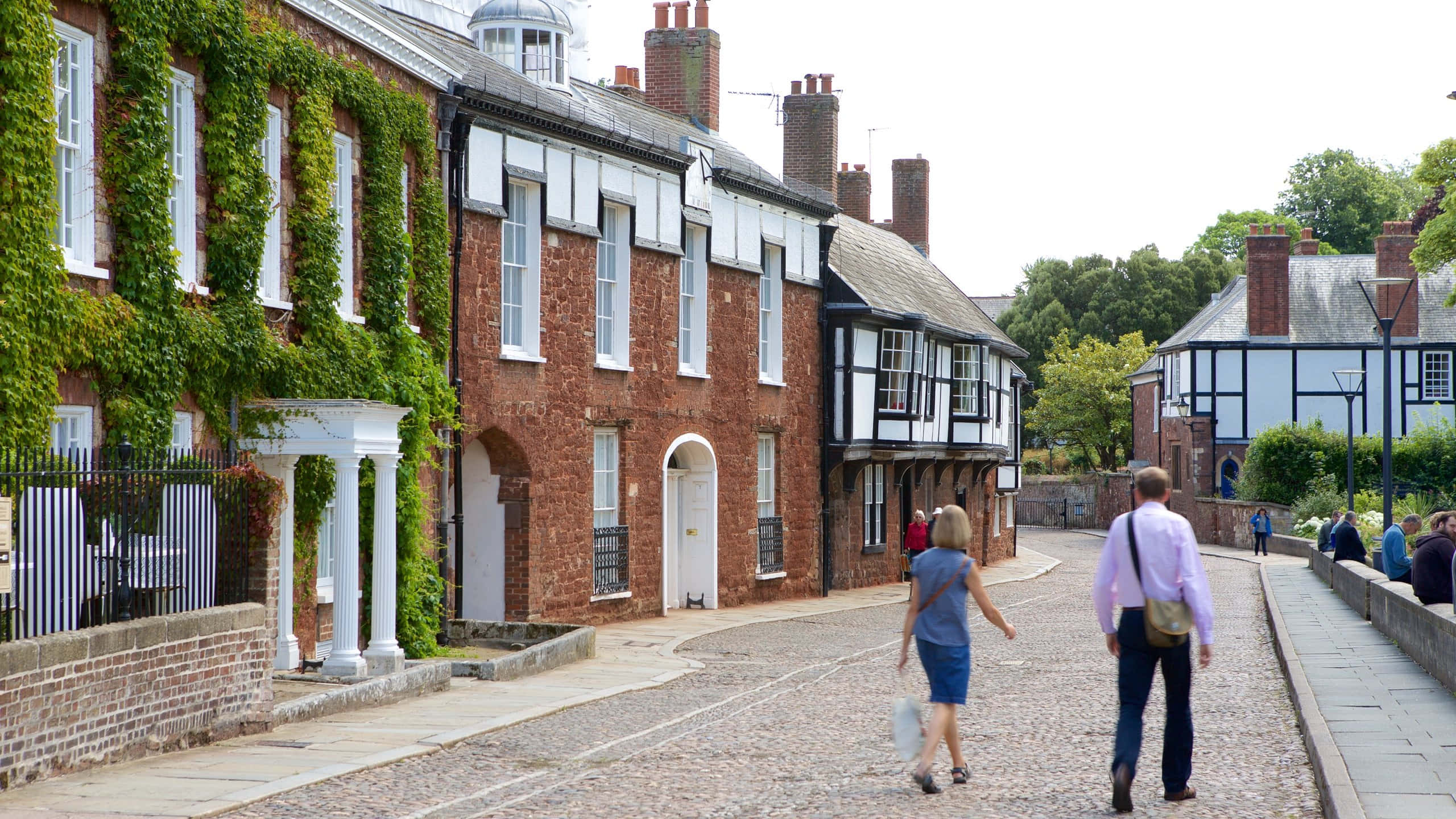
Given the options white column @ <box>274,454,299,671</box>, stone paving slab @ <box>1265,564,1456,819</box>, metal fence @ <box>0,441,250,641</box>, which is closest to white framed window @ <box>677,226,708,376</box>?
stone paving slab @ <box>1265,564,1456,819</box>

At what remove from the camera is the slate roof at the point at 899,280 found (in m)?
31.6

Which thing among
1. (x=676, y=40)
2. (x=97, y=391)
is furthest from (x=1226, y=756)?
(x=676, y=40)

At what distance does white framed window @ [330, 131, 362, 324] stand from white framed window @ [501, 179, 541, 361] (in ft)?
14.7

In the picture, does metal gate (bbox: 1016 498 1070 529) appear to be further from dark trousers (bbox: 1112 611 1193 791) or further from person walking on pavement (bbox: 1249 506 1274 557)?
dark trousers (bbox: 1112 611 1193 791)

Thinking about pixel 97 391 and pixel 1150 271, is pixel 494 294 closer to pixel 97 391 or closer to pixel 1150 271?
pixel 97 391

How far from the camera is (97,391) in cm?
1177

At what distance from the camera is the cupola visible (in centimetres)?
2359

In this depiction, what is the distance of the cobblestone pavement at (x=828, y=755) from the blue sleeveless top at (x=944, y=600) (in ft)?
2.90

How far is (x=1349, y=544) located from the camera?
89.8 ft

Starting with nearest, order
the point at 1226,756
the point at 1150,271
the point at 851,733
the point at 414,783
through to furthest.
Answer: the point at 414,783
the point at 1226,756
the point at 851,733
the point at 1150,271

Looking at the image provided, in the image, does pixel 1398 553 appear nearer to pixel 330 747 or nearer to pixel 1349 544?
pixel 1349 544

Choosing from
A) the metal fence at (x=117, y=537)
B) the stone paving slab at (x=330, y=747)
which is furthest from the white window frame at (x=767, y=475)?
the metal fence at (x=117, y=537)

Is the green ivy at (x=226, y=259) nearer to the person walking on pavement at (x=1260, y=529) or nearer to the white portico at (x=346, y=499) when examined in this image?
the white portico at (x=346, y=499)

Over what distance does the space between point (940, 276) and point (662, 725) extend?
30192 mm
